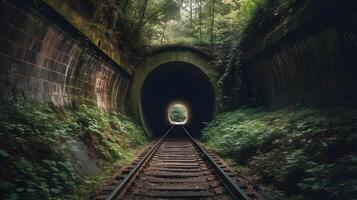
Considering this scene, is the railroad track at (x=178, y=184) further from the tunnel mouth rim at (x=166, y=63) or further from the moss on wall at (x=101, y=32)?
the tunnel mouth rim at (x=166, y=63)

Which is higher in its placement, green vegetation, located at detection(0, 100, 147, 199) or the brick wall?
the brick wall

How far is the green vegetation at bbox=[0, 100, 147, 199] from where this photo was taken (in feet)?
13.8

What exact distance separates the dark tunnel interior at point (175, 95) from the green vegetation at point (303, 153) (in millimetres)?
7641

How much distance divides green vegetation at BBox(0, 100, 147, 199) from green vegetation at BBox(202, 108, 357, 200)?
308cm

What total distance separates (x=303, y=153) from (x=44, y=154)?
4.30 meters

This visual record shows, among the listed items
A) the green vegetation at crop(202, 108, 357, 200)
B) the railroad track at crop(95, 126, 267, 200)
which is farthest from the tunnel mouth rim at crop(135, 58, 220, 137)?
the railroad track at crop(95, 126, 267, 200)

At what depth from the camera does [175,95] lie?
26031mm

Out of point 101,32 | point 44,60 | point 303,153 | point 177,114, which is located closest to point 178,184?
point 303,153

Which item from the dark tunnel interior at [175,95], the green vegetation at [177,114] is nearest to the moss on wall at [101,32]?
the dark tunnel interior at [175,95]

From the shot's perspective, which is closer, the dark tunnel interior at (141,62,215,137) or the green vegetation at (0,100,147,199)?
the green vegetation at (0,100,147,199)

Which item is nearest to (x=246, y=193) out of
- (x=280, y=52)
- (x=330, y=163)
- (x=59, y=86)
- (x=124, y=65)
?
(x=330, y=163)

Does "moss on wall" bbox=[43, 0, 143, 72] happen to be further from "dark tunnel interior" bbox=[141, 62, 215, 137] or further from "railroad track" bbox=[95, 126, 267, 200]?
"railroad track" bbox=[95, 126, 267, 200]

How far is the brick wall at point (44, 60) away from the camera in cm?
524

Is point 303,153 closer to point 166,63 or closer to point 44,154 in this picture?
point 44,154
